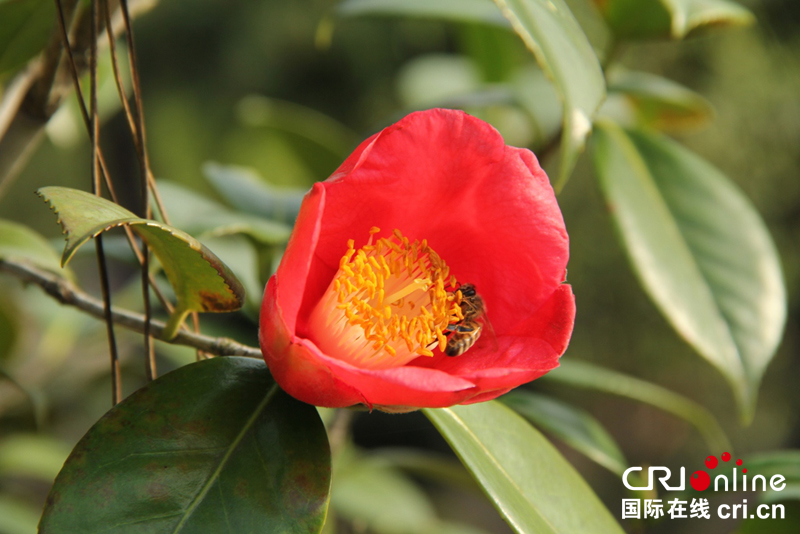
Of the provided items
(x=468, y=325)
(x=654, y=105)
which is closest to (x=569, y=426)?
(x=468, y=325)

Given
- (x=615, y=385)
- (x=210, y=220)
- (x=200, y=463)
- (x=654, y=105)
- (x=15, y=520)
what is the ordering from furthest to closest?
1. (x=654, y=105)
2. (x=15, y=520)
3. (x=615, y=385)
4. (x=210, y=220)
5. (x=200, y=463)

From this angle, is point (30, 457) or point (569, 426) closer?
→ point (569, 426)

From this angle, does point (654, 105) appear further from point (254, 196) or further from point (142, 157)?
point (142, 157)

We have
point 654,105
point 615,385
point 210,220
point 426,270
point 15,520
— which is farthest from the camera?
point 654,105

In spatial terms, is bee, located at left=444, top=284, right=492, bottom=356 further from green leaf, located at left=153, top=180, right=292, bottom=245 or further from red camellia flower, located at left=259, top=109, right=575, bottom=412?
green leaf, located at left=153, top=180, right=292, bottom=245

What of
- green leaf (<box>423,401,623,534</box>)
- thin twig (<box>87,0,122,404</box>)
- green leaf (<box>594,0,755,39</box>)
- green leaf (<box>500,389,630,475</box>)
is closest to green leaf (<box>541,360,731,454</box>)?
green leaf (<box>500,389,630,475</box>)

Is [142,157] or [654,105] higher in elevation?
[142,157]
